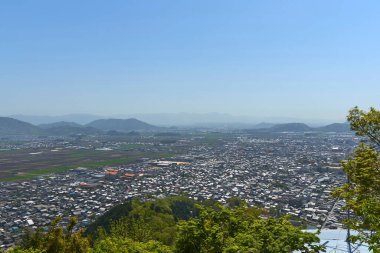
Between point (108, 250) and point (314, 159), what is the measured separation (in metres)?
99.6

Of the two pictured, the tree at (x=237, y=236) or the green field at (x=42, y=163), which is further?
the green field at (x=42, y=163)

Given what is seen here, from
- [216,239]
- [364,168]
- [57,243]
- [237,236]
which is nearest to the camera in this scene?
[237,236]

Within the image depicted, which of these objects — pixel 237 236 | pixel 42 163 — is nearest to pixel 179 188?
pixel 237 236

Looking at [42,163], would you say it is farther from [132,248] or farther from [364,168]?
[364,168]

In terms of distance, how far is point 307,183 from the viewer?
2694 inches


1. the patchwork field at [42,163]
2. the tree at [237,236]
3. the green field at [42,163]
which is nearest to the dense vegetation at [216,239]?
the tree at [237,236]

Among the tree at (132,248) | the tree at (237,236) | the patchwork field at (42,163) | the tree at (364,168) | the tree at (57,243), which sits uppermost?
the tree at (364,168)

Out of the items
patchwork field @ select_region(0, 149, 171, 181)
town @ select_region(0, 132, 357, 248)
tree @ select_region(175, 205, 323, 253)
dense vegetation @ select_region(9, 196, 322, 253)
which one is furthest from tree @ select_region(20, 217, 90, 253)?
patchwork field @ select_region(0, 149, 171, 181)

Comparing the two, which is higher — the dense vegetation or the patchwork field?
the dense vegetation

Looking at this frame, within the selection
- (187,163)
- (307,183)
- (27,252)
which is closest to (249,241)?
(27,252)

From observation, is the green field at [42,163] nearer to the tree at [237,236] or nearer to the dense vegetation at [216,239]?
the dense vegetation at [216,239]

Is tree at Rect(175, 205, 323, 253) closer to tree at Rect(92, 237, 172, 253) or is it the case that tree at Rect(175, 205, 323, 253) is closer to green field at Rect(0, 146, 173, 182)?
tree at Rect(92, 237, 172, 253)

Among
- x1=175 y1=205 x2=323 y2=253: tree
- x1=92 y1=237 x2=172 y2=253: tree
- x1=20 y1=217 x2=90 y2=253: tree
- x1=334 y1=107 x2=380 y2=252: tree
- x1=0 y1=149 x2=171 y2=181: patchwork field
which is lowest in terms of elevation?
x1=0 y1=149 x2=171 y2=181: patchwork field

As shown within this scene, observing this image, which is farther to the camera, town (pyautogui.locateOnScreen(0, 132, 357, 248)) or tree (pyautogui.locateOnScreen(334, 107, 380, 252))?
town (pyautogui.locateOnScreen(0, 132, 357, 248))
